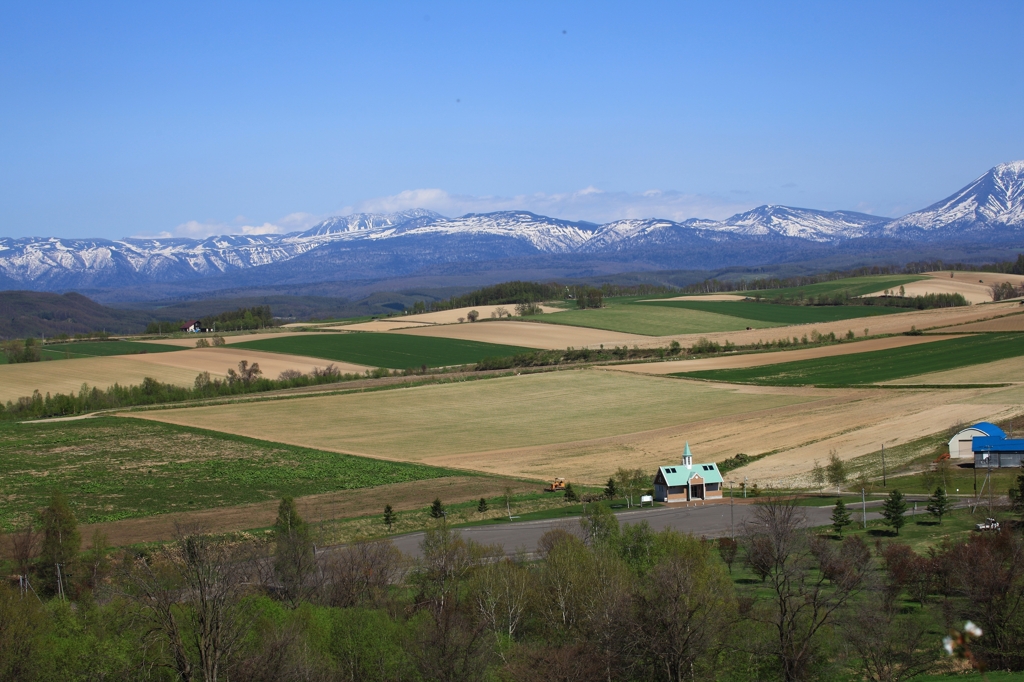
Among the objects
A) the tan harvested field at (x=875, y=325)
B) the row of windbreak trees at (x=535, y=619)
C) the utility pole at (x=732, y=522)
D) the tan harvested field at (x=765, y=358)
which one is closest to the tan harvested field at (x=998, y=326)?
the tan harvested field at (x=875, y=325)

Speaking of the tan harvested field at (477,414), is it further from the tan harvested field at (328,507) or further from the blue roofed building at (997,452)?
the blue roofed building at (997,452)

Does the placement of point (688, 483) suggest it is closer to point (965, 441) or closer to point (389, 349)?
point (965, 441)

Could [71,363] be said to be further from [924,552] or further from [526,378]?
[924,552]

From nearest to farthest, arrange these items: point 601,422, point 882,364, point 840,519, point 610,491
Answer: point 840,519 → point 610,491 → point 601,422 → point 882,364

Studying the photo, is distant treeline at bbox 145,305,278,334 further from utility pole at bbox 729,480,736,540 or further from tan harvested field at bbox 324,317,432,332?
utility pole at bbox 729,480,736,540

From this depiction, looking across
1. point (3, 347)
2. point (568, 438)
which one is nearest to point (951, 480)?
point (568, 438)

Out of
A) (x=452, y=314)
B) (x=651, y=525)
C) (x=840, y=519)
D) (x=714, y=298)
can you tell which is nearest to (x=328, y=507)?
(x=651, y=525)
